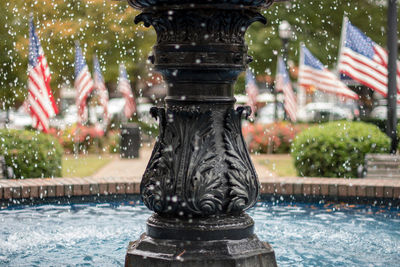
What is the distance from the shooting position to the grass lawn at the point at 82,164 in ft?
48.0

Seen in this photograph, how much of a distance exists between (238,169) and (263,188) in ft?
14.7

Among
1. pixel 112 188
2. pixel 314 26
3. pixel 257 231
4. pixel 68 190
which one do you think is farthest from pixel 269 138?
pixel 257 231

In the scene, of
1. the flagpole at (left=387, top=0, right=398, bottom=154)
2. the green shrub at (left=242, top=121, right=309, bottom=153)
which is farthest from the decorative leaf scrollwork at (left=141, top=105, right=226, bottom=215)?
the green shrub at (left=242, top=121, right=309, bottom=153)

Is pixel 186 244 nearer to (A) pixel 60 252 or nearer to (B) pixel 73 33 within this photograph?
(A) pixel 60 252

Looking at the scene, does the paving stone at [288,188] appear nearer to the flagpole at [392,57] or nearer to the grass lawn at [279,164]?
the flagpole at [392,57]

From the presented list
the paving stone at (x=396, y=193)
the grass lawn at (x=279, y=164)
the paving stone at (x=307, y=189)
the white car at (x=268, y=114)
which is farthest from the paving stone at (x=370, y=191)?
the white car at (x=268, y=114)

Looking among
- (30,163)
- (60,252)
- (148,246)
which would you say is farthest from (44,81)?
(148,246)

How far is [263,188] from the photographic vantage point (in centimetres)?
868

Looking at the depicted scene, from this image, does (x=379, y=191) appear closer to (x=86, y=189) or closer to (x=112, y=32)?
(x=86, y=189)

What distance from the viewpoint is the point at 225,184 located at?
421 cm

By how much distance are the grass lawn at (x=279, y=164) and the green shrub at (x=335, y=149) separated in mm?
1955

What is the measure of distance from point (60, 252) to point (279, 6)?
18.2 meters

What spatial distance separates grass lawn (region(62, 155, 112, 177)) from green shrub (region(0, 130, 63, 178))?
10.2 feet

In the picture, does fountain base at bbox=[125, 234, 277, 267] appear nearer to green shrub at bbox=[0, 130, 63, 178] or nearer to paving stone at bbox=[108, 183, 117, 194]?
paving stone at bbox=[108, 183, 117, 194]
